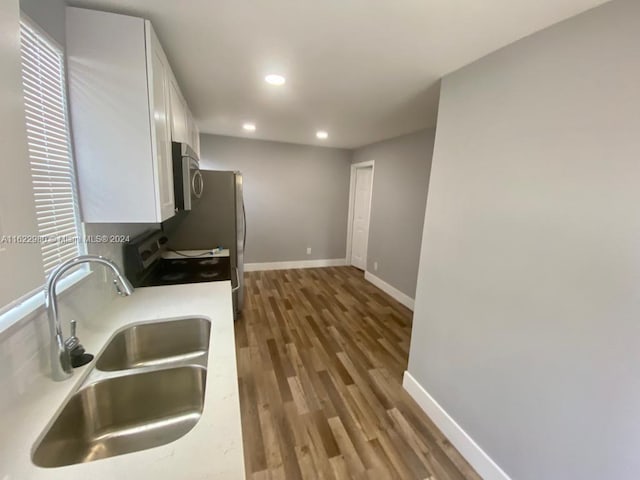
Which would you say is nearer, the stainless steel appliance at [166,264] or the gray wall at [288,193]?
the stainless steel appliance at [166,264]

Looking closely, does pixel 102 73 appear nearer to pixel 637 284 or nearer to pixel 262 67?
pixel 262 67

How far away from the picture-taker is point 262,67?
1752mm

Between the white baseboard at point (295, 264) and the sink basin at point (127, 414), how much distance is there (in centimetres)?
387

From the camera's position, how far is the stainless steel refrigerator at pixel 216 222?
2.87 m

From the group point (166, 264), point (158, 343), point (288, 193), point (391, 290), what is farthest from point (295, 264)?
point (158, 343)

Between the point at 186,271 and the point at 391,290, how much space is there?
303 cm

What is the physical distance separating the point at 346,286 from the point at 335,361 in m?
1.99

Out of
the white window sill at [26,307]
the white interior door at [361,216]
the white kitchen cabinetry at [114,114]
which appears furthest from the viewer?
the white interior door at [361,216]

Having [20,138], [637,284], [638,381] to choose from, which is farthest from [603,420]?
[20,138]

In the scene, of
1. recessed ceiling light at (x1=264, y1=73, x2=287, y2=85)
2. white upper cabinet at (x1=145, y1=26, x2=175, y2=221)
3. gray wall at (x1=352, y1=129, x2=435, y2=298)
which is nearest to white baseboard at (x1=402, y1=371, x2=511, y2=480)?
gray wall at (x1=352, y1=129, x2=435, y2=298)

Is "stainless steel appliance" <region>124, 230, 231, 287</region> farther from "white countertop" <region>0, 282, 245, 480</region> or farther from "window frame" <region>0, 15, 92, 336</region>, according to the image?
"white countertop" <region>0, 282, 245, 480</region>

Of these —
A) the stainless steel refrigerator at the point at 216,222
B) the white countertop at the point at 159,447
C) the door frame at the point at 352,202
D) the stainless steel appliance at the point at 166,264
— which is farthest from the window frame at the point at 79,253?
the door frame at the point at 352,202

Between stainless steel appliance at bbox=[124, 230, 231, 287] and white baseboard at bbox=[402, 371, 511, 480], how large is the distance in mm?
1809

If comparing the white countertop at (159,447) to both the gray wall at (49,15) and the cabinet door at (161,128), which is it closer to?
the cabinet door at (161,128)
